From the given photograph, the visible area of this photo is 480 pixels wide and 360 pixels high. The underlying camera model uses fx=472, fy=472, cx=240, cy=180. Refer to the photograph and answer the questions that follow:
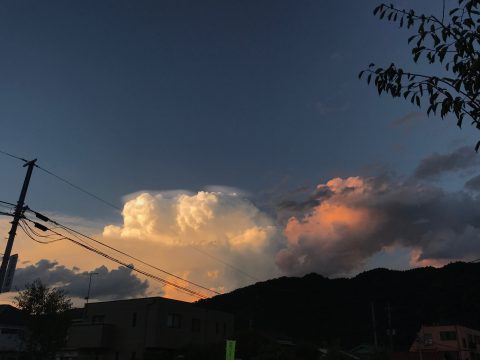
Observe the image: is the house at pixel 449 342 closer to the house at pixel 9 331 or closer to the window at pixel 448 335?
the window at pixel 448 335

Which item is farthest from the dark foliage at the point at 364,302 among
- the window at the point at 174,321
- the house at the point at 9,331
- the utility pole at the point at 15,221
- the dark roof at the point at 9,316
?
the utility pole at the point at 15,221

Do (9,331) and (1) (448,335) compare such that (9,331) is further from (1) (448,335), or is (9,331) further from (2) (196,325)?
(1) (448,335)

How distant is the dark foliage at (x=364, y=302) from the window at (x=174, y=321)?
33.7m

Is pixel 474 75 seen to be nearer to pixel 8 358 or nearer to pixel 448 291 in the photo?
pixel 8 358

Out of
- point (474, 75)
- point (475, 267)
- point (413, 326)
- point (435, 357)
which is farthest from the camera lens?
point (413, 326)

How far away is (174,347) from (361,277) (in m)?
77.7

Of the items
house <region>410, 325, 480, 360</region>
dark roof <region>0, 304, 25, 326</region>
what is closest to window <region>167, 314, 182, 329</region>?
dark roof <region>0, 304, 25, 326</region>

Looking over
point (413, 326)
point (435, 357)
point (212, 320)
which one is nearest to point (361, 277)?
point (413, 326)

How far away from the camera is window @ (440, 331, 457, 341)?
86562 millimetres

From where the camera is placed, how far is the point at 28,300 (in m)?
47.5

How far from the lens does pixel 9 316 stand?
70.1 m

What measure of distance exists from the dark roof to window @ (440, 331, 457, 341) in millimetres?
72220

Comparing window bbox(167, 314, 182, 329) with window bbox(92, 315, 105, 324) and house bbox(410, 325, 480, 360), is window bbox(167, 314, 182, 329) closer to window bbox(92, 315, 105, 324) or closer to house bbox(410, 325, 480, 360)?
window bbox(92, 315, 105, 324)

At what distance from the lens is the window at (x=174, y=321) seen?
48.5m
